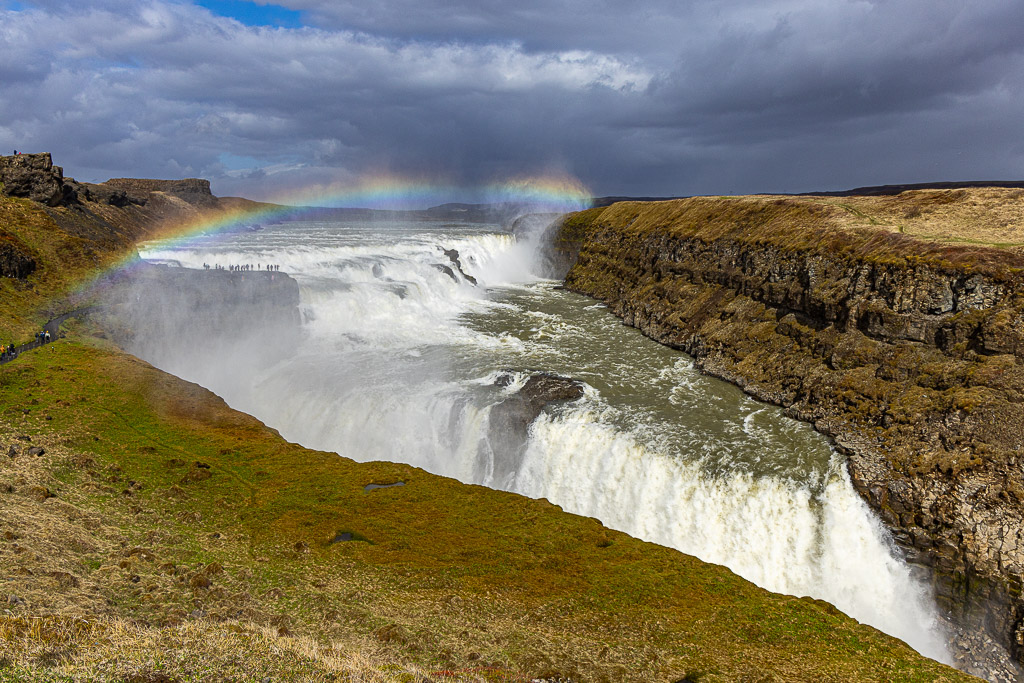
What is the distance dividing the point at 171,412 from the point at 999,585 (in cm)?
3266

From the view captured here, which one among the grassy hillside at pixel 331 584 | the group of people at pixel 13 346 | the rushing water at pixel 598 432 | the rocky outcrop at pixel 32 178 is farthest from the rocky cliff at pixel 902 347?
the rocky outcrop at pixel 32 178

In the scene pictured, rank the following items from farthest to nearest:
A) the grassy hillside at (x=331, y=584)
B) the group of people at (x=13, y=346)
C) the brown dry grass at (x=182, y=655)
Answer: the group of people at (x=13, y=346)
the grassy hillside at (x=331, y=584)
the brown dry grass at (x=182, y=655)

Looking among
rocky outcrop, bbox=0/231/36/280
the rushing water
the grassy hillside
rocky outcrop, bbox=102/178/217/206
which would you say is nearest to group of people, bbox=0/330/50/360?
the rushing water

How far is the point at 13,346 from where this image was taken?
29734mm

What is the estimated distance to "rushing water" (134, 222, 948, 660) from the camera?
21359mm

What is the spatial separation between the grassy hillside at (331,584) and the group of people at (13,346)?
6571 mm

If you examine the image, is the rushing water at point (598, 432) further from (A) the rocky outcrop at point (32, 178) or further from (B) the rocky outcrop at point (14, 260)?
(A) the rocky outcrop at point (32, 178)

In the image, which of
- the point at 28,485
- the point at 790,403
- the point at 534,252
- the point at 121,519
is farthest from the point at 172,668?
the point at 534,252

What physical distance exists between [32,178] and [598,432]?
5917cm

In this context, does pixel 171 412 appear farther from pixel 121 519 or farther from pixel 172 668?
pixel 172 668

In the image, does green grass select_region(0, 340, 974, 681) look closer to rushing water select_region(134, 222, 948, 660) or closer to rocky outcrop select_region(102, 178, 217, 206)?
rushing water select_region(134, 222, 948, 660)

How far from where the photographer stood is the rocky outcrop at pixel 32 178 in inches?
2063

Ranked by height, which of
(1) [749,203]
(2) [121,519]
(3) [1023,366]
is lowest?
→ (2) [121,519]

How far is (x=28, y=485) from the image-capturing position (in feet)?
56.7
